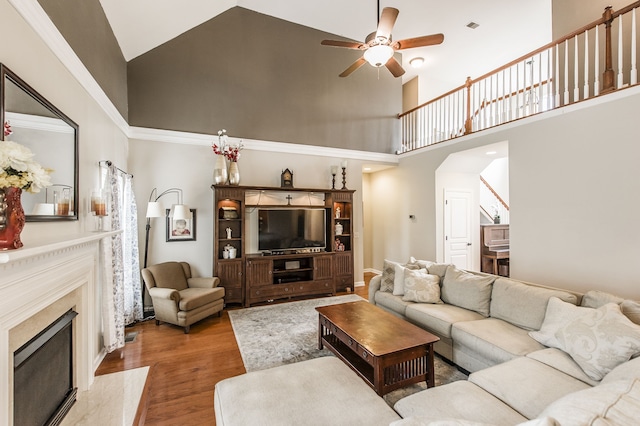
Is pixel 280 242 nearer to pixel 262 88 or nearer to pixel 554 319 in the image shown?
pixel 262 88

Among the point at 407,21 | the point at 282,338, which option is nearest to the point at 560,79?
the point at 407,21

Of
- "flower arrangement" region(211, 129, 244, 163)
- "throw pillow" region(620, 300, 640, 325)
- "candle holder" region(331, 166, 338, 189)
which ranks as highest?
"flower arrangement" region(211, 129, 244, 163)

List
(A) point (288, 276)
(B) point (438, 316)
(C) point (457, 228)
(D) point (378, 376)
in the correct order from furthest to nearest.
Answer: (C) point (457, 228)
(A) point (288, 276)
(B) point (438, 316)
(D) point (378, 376)

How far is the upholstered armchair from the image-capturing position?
3768mm

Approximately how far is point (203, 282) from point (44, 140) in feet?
9.65

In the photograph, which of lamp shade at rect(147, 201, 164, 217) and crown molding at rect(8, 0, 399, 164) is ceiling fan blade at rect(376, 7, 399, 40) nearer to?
crown molding at rect(8, 0, 399, 164)

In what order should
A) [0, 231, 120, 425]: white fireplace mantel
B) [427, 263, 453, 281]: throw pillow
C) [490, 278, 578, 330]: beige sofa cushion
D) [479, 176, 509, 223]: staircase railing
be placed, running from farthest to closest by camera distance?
[479, 176, 509, 223]: staircase railing, [427, 263, 453, 281]: throw pillow, [490, 278, 578, 330]: beige sofa cushion, [0, 231, 120, 425]: white fireplace mantel

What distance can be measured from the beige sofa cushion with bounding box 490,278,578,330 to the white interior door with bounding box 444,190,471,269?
9.09ft

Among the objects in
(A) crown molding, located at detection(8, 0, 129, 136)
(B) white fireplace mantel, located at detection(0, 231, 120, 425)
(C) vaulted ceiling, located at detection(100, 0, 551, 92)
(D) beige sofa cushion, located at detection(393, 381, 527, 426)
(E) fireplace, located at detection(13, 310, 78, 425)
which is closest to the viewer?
(B) white fireplace mantel, located at detection(0, 231, 120, 425)

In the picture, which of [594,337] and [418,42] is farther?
[418,42]

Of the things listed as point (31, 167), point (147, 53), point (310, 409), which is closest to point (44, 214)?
point (31, 167)

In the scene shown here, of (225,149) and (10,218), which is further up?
(225,149)

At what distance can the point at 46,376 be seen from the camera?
190 cm

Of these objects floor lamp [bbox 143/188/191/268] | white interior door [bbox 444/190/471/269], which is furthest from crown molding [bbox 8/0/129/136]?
white interior door [bbox 444/190/471/269]
